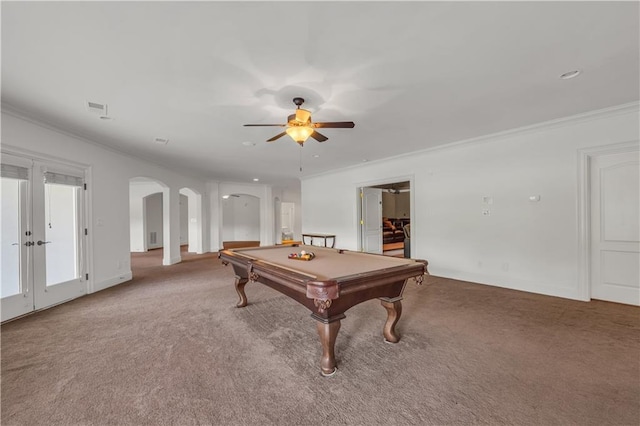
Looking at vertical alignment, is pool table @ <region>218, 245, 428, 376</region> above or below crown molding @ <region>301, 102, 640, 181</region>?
below

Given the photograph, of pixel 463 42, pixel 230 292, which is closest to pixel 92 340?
pixel 230 292

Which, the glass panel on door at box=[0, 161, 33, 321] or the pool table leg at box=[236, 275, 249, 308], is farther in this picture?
the pool table leg at box=[236, 275, 249, 308]

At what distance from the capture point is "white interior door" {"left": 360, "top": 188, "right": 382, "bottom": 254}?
696cm

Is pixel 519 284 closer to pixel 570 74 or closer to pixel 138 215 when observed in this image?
pixel 570 74

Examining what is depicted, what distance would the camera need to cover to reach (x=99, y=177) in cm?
447

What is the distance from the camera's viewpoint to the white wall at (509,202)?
11.9ft

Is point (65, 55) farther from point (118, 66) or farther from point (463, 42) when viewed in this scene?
point (463, 42)

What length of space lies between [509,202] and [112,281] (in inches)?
267

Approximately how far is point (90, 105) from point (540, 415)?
15.7 feet

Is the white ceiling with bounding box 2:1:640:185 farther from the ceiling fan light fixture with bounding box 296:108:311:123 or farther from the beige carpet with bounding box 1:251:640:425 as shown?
the beige carpet with bounding box 1:251:640:425

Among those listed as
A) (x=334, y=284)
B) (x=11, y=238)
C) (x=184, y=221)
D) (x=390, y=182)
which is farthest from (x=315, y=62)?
(x=184, y=221)

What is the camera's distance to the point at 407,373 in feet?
6.68

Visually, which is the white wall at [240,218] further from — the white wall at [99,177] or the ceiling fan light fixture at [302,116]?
the ceiling fan light fixture at [302,116]

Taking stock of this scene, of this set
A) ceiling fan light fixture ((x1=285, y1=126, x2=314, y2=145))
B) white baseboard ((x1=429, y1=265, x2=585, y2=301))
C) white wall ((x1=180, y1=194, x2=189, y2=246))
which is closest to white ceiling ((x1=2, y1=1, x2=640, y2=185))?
ceiling fan light fixture ((x1=285, y1=126, x2=314, y2=145))
